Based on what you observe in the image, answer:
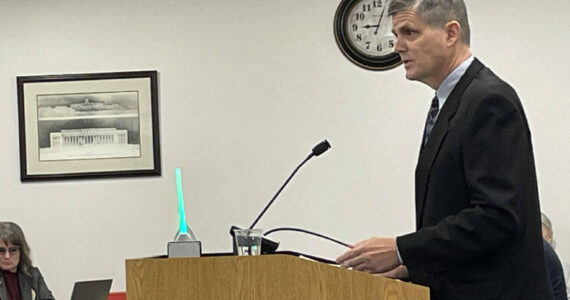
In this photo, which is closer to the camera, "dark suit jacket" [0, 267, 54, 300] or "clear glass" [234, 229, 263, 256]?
"clear glass" [234, 229, 263, 256]

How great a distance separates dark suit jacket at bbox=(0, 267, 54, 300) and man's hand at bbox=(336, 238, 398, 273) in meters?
3.52

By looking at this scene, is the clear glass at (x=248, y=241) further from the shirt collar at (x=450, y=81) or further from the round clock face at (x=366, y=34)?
the round clock face at (x=366, y=34)

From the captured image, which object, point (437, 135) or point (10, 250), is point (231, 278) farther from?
point (10, 250)

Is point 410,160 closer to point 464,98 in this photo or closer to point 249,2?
point 249,2

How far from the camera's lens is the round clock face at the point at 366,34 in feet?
18.9

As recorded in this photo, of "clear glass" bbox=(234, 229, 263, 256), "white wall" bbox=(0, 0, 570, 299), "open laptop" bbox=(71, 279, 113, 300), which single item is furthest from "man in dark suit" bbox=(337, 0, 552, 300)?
"white wall" bbox=(0, 0, 570, 299)

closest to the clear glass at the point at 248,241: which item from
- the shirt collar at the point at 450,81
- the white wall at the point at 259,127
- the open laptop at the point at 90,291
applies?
the shirt collar at the point at 450,81

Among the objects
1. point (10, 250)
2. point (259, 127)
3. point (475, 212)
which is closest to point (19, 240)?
point (10, 250)

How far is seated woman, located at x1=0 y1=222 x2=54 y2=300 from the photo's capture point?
530 cm

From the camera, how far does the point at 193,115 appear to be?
579 centimetres

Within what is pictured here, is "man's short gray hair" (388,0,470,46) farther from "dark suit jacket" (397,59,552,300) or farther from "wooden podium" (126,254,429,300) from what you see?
"wooden podium" (126,254,429,300)

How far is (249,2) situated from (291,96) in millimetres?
637

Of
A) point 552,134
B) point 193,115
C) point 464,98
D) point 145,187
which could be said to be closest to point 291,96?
point 193,115

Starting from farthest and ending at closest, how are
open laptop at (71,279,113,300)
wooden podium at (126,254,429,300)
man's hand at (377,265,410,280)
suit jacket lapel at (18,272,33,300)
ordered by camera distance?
A: suit jacket lapel at (18,272,33,300), open laptop at (71,279,113,300), man's hand at (377,265,410,280), wooden podium at (126,254,429,300)
